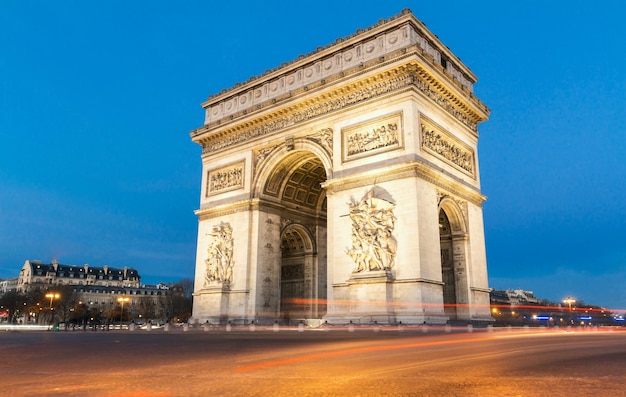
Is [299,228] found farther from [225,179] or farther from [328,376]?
[328,376]

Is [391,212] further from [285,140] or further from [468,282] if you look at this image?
[285,140]

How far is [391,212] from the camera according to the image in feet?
66.6

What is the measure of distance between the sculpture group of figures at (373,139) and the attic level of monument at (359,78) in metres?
1.81

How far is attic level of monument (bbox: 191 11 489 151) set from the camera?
21859 millimetres

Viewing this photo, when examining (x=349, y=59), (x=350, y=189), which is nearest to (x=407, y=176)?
(x=350, y=189)

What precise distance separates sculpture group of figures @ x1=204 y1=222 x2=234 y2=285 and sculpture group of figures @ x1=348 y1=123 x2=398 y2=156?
8684mm

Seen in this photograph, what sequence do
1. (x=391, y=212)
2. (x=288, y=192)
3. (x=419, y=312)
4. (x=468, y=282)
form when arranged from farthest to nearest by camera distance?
(x=288, y=192) < (x=468, y=282) < (x=391, y=212) < (x=419, y=312)

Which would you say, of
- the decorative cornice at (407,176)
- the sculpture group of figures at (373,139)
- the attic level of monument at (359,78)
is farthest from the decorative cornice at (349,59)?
the decorative cornice at (407,176)

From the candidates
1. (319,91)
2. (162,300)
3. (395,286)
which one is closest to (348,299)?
(395,286)

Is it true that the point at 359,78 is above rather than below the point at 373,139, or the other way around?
above

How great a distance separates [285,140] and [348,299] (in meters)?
9.52

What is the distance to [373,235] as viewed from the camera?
20.4 metres

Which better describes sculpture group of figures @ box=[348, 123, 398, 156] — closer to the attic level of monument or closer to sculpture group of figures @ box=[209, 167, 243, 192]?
the attic level of monument

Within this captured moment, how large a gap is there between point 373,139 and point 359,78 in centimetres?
305
